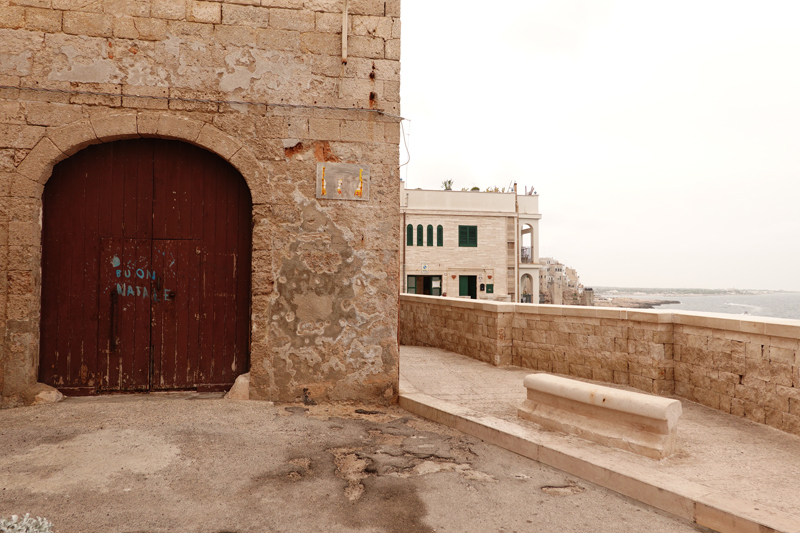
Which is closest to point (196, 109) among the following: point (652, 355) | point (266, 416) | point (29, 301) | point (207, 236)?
point (207, 236)

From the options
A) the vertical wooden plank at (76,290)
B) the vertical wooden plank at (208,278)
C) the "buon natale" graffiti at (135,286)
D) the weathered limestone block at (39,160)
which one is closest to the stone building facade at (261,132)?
the weathered limestone block at (39,160)

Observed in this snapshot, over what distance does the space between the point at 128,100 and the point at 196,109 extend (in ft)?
2.18

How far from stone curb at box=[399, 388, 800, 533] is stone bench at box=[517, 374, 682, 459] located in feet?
0.83

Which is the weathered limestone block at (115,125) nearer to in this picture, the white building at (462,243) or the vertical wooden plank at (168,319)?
the vertical wooden plank at (168,319)

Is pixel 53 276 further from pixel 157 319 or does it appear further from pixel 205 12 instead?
pixel 205 12

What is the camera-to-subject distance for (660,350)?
547cm

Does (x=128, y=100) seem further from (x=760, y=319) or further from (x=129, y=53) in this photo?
(x=760, y=319)

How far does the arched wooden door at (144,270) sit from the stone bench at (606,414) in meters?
3.21

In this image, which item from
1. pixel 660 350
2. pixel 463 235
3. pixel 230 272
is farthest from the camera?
pixel 463 235

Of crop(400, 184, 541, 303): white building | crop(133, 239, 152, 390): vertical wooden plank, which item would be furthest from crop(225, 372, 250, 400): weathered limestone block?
crop(400, 184, 541, 303): white building

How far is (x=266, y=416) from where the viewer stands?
14.5ft

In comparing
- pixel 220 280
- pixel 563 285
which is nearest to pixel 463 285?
pixel 220 280

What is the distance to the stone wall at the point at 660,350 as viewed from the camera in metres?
4.23

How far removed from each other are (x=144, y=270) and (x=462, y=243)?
23869 millimetres
